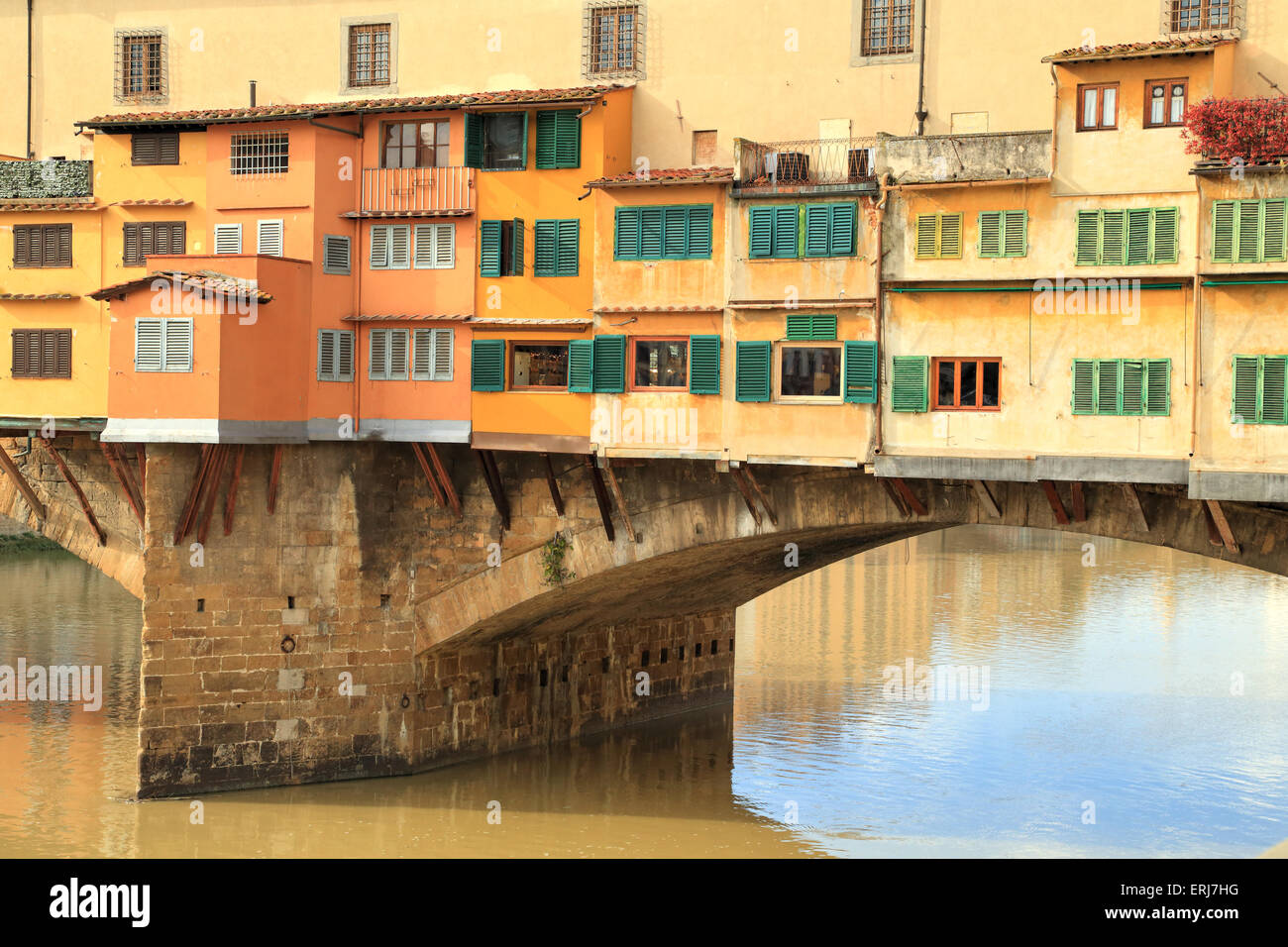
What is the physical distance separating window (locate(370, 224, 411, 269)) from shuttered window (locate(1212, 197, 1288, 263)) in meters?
11.8

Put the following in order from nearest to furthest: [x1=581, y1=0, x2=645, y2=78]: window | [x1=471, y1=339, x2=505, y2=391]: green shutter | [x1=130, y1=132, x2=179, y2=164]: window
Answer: [x1=471, y1=339, x2=505, y2=391]: green shutter, [x1=581, y1=0, x2=645, y2=78]: window, [x1=130, y1=132, x2=179, y2=164]: window

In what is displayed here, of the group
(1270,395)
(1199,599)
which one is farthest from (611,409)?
(1199,599)

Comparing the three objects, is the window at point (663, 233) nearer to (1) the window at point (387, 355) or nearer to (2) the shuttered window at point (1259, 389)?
(1) the window at point (387, 355)

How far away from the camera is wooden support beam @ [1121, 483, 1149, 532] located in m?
21.2

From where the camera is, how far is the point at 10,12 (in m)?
30.2

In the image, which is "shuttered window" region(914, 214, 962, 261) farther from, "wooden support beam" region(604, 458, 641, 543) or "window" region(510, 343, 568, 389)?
"window" region(510, 343, 568, 389)

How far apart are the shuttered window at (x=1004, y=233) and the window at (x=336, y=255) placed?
32.3 feet

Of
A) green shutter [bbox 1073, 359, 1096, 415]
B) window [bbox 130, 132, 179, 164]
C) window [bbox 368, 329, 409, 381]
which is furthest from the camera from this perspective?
window [bbox 130, 132, 179, 164]

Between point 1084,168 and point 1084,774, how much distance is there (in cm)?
1029

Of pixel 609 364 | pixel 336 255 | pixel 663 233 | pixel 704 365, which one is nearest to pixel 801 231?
pixel 663 233

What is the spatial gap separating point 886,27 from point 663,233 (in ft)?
14.8

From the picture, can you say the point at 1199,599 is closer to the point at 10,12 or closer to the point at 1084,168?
the point at 1084,168

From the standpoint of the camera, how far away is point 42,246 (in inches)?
1095

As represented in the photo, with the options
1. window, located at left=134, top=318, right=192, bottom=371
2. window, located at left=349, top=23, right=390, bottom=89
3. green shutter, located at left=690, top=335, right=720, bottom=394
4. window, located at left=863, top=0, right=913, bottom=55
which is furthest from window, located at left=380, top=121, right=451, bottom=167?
window, located at left=863, top=0, right=913, bottom=55
